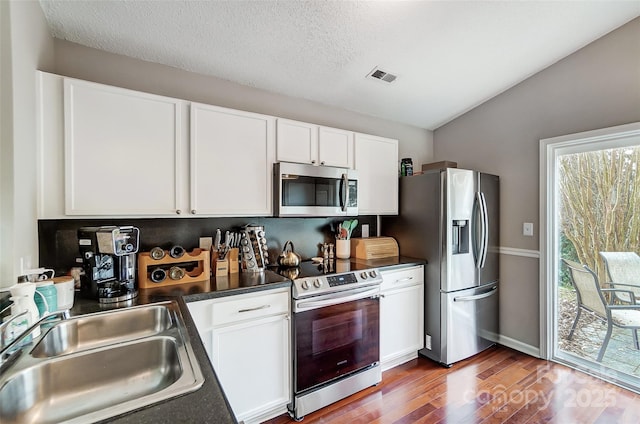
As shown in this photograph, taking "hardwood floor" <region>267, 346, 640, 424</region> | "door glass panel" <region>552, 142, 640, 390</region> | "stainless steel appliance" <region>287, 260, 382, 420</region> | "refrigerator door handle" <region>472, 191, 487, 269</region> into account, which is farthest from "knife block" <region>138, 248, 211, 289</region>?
"door glass panel" <region>552, 142, 640, 390</region>

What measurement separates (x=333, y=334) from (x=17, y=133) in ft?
6.57

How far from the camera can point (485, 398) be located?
215cm

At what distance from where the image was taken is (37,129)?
152cm

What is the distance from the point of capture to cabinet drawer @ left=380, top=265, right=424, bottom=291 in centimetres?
245

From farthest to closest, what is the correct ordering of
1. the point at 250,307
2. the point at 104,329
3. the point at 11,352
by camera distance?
1. the point at 250,307
2. the point at 104,329
3. the point at 11,352

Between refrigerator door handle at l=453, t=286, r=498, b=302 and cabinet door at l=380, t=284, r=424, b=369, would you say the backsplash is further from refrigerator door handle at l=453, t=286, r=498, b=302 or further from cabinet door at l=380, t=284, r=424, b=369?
refrigerator door handle at l=453, t=286, r=498, b=302

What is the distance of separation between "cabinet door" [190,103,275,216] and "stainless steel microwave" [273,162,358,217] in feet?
0.33

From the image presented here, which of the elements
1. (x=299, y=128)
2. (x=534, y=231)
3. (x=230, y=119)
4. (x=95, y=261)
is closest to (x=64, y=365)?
(x=95, y=261)

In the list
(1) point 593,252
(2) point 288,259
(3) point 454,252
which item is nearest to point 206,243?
(2) point 288,259

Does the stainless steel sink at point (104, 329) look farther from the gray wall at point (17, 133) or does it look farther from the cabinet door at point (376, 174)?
the cabinet door at point (376, 174)

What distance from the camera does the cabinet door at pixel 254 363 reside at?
5.69ft

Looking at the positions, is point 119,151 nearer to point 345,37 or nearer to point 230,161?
point 230,161

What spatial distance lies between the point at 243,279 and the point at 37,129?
1.36 metres

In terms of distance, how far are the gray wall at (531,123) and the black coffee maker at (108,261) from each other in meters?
3.17
